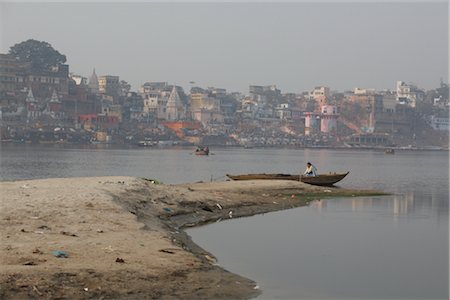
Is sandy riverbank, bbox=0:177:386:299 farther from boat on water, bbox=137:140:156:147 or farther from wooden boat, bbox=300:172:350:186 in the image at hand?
boat on water, bbox=137:140:156:147

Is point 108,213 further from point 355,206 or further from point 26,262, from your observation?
point 355,206

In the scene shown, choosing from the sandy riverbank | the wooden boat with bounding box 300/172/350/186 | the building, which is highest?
the building

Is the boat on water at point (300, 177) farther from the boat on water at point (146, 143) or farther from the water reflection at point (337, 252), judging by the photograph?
the boat on water at point (146, 143)

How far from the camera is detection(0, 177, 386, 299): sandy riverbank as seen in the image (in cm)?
1073

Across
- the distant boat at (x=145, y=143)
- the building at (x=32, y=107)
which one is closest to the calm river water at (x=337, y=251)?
the distant boat at (x=145, y=143)

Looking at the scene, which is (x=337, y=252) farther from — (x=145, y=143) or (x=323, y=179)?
(x=145, y=143)

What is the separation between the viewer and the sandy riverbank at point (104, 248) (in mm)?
10733

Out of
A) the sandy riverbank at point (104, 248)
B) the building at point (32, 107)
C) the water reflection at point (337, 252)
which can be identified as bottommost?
the water reflection at point (337, 252)

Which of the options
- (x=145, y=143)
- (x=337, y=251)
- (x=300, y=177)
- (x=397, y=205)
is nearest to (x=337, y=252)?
(x=337, y=251)

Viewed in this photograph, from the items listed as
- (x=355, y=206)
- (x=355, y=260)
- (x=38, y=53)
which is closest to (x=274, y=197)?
(x=355, y=206)

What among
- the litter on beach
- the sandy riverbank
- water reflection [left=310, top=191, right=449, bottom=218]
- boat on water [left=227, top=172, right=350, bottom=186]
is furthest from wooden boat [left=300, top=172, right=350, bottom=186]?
the litter on beach

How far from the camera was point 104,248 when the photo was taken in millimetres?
12953

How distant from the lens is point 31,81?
610 ft

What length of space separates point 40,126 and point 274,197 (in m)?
143
